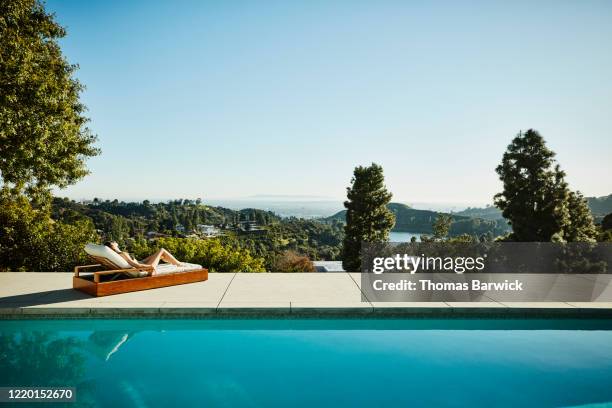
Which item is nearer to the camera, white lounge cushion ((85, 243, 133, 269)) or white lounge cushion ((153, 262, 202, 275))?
white lounge cushion ((85, 243, 133, 269))

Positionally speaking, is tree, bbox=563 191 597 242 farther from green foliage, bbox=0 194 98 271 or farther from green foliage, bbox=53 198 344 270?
green foliage, bbox=53 198 344 270

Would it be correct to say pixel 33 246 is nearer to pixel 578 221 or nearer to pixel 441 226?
pixel 578 221

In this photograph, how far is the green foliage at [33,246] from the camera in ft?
28.2

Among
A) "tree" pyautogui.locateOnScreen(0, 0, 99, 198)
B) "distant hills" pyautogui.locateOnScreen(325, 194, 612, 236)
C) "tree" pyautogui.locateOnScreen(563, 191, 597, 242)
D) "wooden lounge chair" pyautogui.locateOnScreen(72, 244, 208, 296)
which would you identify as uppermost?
"tree" pyautogui.locateOnScreen(0, 0, 99, 198)

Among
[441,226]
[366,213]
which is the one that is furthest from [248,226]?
[441,226]

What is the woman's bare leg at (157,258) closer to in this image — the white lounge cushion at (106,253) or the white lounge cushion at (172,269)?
the white lounge cushion at (172,269)

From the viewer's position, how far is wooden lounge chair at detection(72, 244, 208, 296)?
579cm

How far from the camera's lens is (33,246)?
8609 millimetres

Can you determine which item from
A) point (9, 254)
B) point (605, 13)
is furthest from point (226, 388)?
point (605, 13)

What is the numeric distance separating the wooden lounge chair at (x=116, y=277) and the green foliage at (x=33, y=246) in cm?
274

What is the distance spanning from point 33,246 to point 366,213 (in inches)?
716

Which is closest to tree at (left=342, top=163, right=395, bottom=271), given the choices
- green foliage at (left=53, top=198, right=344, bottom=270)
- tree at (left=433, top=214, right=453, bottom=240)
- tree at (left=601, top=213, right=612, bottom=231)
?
tree at (left=433, top=214, right=453, bottom=240)

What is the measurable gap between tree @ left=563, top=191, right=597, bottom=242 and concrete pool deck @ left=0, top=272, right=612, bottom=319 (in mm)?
6612

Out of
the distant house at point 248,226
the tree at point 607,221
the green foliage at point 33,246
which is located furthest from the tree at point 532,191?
the distant house at point 248,226
